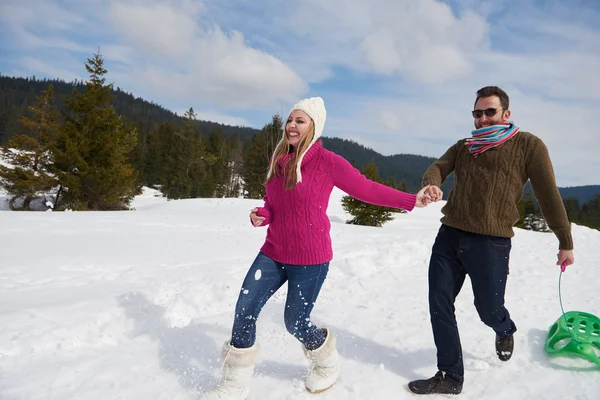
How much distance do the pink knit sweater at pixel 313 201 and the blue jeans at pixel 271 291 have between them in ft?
0.25

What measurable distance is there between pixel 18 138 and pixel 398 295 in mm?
→ 23880

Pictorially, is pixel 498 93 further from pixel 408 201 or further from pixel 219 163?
pixel 219 163

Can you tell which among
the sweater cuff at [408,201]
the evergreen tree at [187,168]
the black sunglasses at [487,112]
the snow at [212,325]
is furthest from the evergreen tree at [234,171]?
the sweater cuff at [408,201]

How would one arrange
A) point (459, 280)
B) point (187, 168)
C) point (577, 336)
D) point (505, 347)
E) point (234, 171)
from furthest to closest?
point (234, 171), point (187, 168), point (577, 336), point (505, 347), point (459, 280)

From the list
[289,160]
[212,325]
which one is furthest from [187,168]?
[289,160]

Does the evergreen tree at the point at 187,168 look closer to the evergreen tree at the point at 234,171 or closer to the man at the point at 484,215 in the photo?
the evergreen tree at the point at 234,171

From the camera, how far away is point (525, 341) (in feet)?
12.7

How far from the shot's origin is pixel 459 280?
3.12 meters

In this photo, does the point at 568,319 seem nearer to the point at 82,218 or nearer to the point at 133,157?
the point at 82,218

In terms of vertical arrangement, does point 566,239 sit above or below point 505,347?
above

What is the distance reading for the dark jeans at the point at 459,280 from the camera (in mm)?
2848

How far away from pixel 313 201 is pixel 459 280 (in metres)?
1.46

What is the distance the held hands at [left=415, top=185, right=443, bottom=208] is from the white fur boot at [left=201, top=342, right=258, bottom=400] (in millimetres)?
1655

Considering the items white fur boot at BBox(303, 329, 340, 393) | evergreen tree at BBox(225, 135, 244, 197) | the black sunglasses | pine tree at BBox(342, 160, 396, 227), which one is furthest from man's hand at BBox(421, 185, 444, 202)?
evergreen tree at BBox(225, 135, 244, 197)
